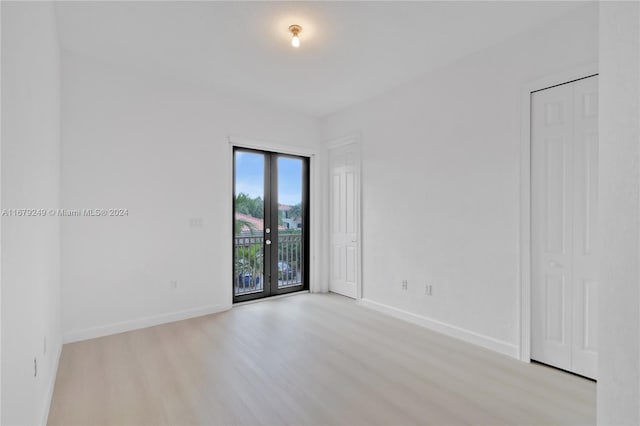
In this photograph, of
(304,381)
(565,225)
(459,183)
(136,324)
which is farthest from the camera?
(136,324)

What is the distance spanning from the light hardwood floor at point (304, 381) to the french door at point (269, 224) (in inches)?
47.0

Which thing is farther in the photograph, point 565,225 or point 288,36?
point 288,36

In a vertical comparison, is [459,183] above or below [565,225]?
above

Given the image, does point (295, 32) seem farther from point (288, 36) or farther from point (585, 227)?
point (585, 227)

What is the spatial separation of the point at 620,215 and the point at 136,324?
404 centimetres

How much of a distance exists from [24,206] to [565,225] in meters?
3.54

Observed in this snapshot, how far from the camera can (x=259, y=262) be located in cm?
466

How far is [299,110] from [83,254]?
3.28 m

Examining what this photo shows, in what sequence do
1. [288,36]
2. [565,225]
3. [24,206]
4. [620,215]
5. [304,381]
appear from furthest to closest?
[288,36] < [565,225] < [304,381] < [24,206] < [620,215]

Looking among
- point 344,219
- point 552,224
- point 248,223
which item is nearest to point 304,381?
point 552,224

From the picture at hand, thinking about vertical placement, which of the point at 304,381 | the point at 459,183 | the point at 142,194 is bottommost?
the point at 304,381

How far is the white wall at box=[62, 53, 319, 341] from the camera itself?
317cm

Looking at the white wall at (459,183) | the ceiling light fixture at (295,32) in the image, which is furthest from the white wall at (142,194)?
the white wall at (459,183)

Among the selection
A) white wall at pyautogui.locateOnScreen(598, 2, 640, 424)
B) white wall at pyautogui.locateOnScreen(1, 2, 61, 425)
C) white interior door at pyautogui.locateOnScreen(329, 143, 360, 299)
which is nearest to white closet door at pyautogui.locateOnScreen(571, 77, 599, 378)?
white wall at pyautogui.locateOnScreen(598, 2, 640, 424)
